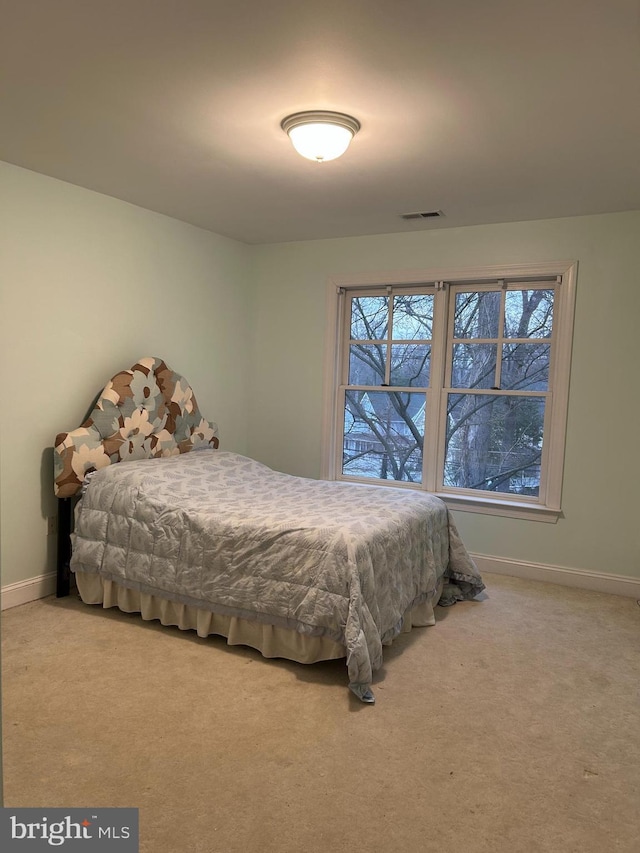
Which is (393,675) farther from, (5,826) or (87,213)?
(87,213)

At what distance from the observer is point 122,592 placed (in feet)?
11.0

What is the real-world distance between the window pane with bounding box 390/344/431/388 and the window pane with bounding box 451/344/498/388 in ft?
0.66

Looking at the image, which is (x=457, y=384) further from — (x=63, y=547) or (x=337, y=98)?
(x=63, y=547)

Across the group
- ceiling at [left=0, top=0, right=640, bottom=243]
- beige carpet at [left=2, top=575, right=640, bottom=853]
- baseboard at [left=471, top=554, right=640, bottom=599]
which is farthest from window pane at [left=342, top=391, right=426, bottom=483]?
beige carpet at [left=2, top=575, right=640, bottom=853]

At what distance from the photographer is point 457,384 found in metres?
4.52

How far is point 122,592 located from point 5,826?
1793 millimetres

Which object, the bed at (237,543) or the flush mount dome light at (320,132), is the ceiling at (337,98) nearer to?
the flush mount dome light at (320,132)

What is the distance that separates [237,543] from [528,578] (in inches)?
85.4

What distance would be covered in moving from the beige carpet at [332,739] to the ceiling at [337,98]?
2.34 metres

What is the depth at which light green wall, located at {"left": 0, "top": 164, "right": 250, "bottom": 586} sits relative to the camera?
337 cm

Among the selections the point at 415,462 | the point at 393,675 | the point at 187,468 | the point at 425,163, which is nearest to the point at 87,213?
the point at 187,468

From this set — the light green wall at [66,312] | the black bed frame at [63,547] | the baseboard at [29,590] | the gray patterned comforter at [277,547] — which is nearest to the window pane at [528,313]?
the gray patterned comforter at [277,547]

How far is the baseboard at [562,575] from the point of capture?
3.91 metres

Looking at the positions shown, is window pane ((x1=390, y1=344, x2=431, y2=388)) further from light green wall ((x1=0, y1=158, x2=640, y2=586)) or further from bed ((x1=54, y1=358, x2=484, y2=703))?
bed ((x1=54, y1=358, x2=484, y2=703))
